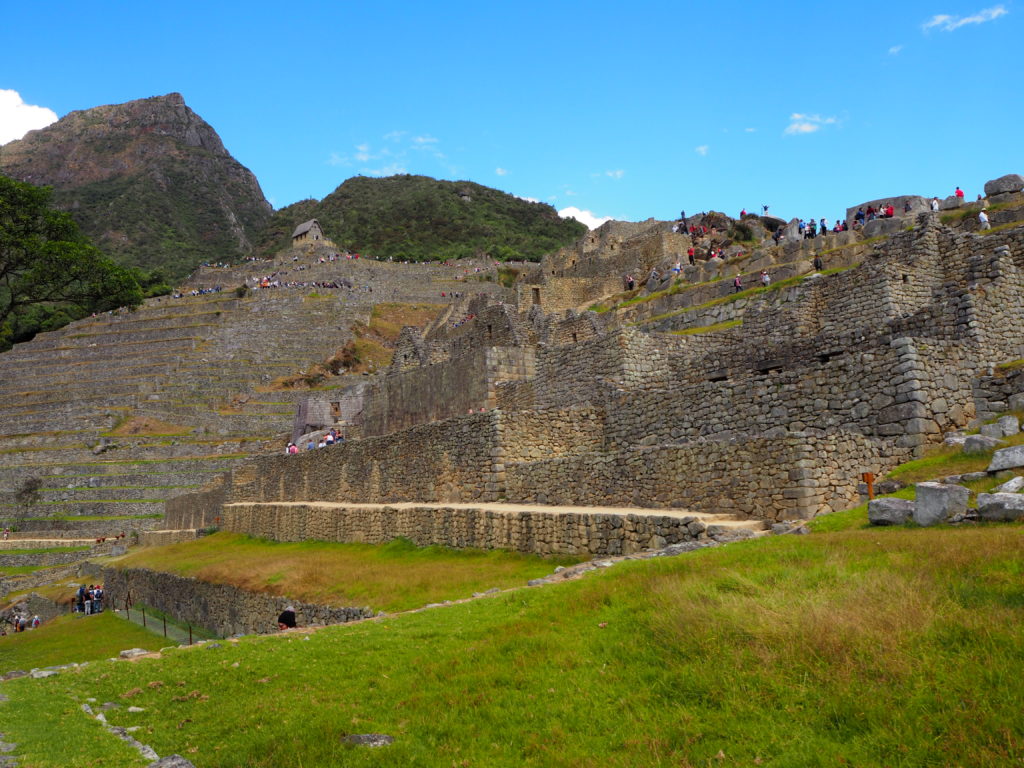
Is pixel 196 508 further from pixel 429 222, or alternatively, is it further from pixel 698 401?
pixel 429 222

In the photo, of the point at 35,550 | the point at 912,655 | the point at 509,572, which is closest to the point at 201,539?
the point at 35,550

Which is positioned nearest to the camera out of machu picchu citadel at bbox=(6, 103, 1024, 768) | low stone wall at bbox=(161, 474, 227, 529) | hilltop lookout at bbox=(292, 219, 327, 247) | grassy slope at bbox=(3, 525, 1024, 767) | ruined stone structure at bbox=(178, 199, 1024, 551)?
grassy slope at bbox=(3, 525, 1024, 767)

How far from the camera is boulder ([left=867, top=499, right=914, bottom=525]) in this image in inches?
333

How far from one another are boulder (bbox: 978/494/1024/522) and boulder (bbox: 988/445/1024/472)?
4.21 feet

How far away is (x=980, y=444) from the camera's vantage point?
996cm

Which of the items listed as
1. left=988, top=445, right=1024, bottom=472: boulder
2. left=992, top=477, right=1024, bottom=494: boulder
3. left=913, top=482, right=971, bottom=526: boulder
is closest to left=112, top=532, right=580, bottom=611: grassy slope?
left=913, top=482, right=971, bottom=526: boulder

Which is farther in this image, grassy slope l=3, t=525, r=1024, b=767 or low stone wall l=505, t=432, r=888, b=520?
low stone wall l=505, t=432, r=888, b=520

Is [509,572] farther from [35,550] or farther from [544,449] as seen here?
[35,550]

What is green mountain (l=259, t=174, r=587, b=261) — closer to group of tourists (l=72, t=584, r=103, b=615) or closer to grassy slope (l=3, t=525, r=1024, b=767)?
group of tourists (l=72, t=584, r=103, b=615)

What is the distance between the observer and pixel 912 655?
489cm

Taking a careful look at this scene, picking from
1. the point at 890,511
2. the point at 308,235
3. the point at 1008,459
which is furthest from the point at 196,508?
the point at 308,235

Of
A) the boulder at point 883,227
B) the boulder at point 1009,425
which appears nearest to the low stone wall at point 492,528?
the boulder at point 1009,425

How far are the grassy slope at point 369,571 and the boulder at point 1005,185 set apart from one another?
77.1 feet

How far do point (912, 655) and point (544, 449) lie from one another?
1397cm
